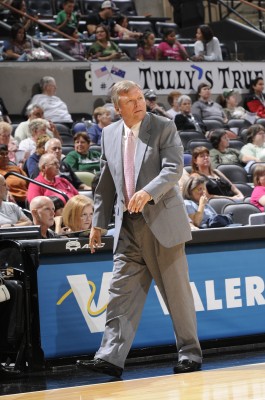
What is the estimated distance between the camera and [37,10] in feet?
52.3

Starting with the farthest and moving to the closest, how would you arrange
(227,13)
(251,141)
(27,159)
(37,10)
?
1. (227,13)
2. (37,10)
3. (251,141)
4. (27,159)

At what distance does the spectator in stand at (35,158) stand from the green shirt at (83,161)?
790 millimetres

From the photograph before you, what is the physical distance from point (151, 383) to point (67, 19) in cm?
1052

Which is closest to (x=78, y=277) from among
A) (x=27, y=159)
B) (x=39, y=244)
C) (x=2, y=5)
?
(x=39, y=244)

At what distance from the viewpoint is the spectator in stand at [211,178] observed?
9.60 m

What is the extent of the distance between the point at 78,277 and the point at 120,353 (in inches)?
27.0

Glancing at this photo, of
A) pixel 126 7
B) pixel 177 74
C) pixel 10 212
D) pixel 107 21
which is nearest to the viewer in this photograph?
pixel 10 212

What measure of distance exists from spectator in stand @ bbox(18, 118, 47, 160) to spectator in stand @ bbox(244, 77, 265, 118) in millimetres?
5023

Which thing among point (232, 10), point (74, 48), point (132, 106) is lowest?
point (132, 106)

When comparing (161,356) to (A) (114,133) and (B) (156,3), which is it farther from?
(B) (156,3)

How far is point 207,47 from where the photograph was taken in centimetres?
1472

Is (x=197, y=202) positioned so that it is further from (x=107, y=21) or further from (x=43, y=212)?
(x=107, y=21)

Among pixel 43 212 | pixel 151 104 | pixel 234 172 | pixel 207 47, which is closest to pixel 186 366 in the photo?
pixel 43 212

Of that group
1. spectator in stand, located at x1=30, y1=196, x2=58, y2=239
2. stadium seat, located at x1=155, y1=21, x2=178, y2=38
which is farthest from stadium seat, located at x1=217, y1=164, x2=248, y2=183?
stadium seat, located at x1=155, y1=21, x2=178, y2=38
